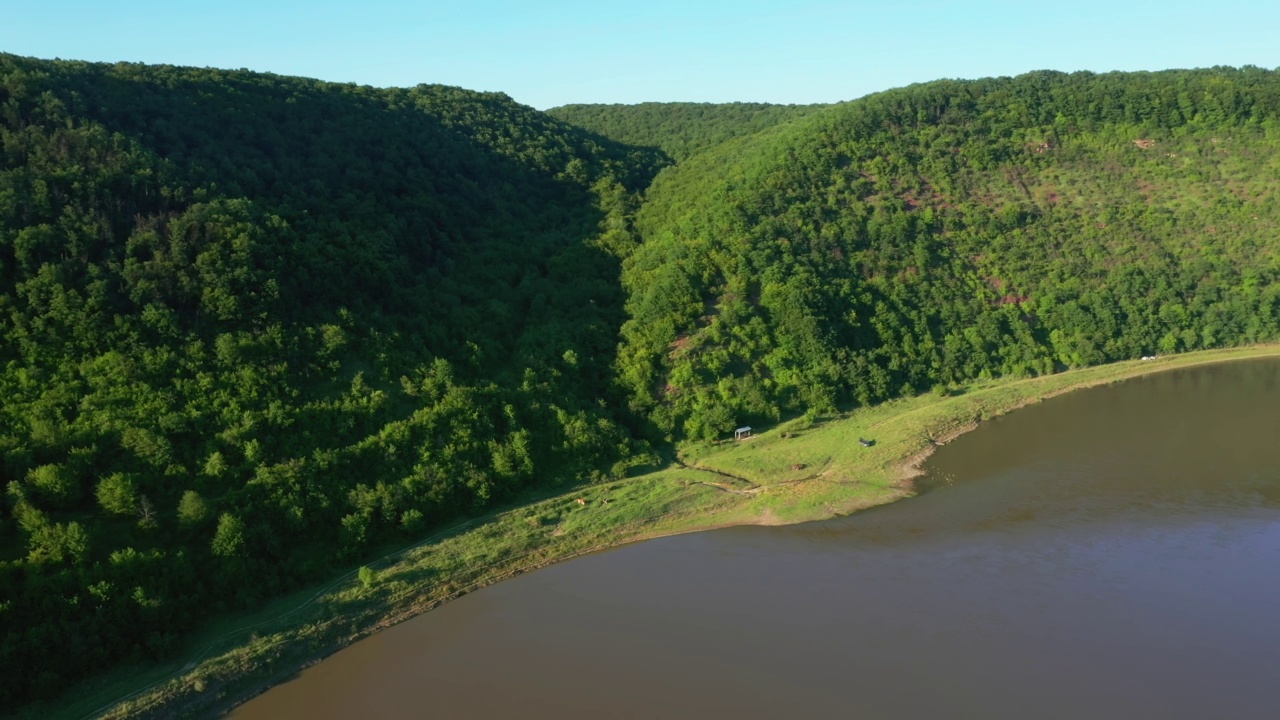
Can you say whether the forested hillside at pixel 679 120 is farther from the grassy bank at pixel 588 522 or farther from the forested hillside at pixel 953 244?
the grassy bank at pixel 588 522

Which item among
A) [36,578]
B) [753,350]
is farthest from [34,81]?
[753,350]

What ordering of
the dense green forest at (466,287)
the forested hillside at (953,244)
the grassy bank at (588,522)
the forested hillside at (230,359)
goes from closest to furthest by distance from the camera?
the grassy bank at (588,522) < the forested hillside at (230,359) < the dense green forest at (466,287) < the forested hillside at (953,244)

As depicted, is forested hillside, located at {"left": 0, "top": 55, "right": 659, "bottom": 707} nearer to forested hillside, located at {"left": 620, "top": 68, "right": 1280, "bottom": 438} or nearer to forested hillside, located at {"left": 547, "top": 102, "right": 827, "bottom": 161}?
forested hillside, located at {"left": 620, "top": 68, "right": 1280, "bottom": 438}

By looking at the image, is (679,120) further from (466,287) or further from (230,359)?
(230,359)

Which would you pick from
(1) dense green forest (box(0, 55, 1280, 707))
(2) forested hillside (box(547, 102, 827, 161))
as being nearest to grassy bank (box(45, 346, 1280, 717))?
(1) dense green forest (box(0, 55, 1280, 707))

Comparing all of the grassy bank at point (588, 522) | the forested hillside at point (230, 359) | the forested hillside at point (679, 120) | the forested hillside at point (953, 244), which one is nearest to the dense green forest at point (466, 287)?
the forested hillside at point (230, 359)

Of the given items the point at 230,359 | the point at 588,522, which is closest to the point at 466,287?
the point at 230,359
